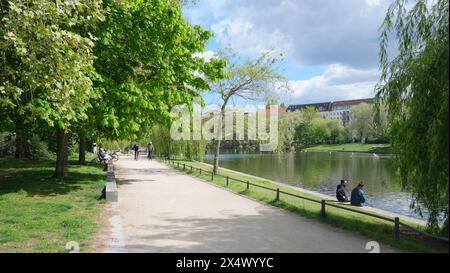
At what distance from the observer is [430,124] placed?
27.3ft

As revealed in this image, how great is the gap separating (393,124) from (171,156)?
34945mm

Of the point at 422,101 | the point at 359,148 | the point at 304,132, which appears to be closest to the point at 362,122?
the point at 359,148

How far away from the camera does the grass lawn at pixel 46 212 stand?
8156 millimetres

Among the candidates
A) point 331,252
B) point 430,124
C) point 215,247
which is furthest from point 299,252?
point 430,124

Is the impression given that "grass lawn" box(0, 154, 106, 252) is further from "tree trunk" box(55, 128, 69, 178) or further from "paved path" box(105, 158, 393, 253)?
"paved path" box(105, 158, 393, 253)

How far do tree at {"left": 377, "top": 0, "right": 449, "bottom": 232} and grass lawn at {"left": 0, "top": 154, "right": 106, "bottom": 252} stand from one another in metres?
7.60

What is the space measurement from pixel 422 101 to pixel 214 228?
19.2ft

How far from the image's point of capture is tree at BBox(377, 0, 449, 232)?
8.18 meters

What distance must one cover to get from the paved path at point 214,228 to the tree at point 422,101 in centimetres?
188

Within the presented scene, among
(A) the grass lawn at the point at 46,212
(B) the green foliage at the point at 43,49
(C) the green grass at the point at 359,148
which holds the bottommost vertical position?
(A) the grass lawn at the point at 46,212

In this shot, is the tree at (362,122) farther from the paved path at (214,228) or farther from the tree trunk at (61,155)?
the paved path at (214,228)

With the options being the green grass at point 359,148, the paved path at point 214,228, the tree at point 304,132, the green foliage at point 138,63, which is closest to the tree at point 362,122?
the green grass at point 359,148

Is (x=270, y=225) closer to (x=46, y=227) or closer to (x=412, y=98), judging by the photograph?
(x=412, y=98)

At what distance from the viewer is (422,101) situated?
8.62 meters
